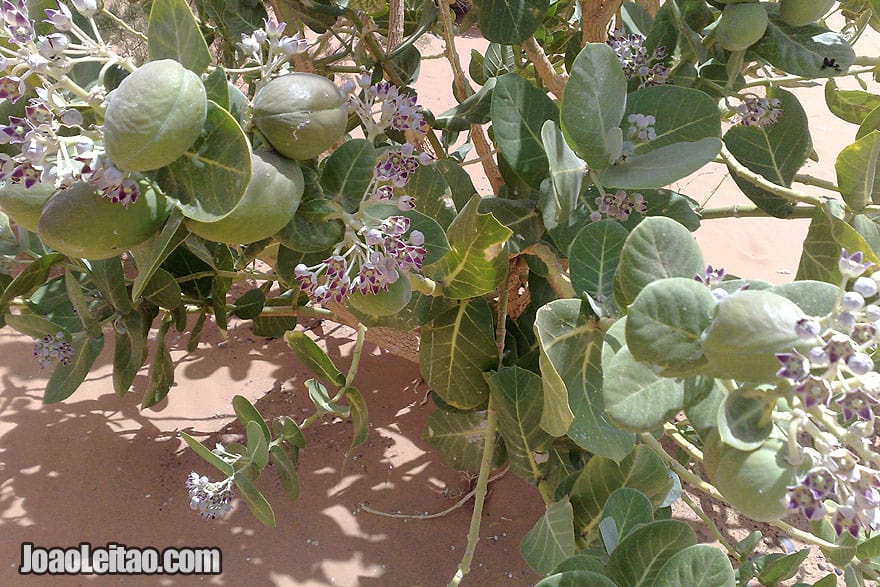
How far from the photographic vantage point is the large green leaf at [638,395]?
0.64 metres

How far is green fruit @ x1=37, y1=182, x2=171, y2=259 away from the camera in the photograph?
0.64m

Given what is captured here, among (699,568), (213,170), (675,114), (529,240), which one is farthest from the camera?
(529,240)

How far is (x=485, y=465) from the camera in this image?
4.19ft

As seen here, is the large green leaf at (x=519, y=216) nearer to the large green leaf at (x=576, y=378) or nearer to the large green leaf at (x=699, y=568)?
the large green leaf at (x=576, y=378)

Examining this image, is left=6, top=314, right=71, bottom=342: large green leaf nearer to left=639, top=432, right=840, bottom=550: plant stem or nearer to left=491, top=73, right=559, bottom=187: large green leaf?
left=491, top=73, right=559, bottom=187: large green leaf

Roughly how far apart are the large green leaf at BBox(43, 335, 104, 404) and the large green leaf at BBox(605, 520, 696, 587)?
930 mm

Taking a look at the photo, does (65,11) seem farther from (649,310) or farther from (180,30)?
(649,310)

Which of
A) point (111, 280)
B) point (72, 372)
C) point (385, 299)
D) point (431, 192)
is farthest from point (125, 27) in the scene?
point (385, 299)

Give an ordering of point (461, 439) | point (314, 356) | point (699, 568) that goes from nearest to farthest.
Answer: point (699, 568)
point (314, 356)
point (461, 439)

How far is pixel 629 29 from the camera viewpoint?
4.11ft

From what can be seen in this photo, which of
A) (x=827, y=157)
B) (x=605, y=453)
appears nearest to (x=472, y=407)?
(x=605, y=453)

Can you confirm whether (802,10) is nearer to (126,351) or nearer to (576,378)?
(576,378)

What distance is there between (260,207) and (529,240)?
0.62 m

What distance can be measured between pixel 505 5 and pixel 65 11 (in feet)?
2.47
